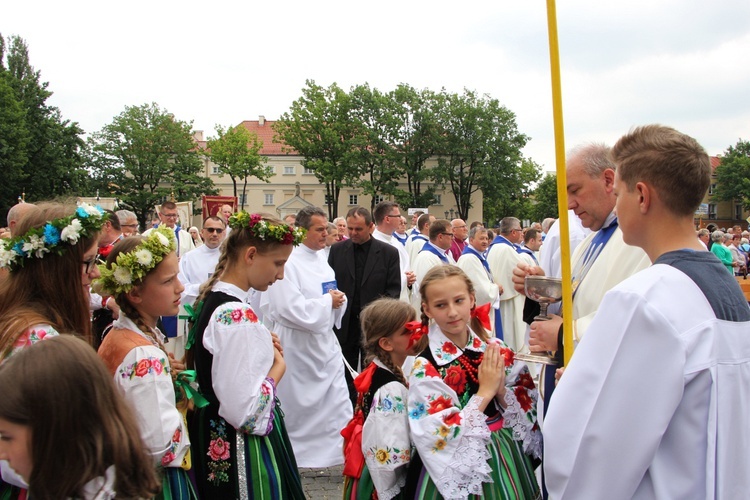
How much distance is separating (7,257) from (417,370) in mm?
1879

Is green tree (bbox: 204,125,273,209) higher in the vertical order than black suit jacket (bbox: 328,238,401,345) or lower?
higher

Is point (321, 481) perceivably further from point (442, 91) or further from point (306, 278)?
point (442, 91)

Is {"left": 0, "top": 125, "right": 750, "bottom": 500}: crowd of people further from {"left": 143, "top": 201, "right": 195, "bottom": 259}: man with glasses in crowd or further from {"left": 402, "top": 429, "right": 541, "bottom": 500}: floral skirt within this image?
{"left": 143, "top": 201, "right": 195, "bottom": 259}: man with glasses in crowd

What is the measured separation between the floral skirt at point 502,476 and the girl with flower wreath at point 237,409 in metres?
0.64

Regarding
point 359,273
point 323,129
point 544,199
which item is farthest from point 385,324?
point 544,199

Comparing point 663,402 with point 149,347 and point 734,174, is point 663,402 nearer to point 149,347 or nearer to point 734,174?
point 149,347

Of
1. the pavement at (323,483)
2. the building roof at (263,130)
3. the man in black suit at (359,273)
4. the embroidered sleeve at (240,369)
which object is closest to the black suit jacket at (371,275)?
the man in black suit at (359,273)

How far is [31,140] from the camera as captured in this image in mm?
43031

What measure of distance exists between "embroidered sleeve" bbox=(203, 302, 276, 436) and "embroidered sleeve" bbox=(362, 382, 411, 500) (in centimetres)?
52

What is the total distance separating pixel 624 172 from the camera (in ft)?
6.00

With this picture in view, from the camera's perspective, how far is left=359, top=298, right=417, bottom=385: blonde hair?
3443mm

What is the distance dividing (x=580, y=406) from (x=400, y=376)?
1862 mm

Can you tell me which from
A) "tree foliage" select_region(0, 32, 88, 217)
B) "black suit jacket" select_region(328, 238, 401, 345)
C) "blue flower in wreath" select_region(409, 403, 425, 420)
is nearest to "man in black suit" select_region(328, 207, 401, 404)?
"black suit jacket" select_region(328, 238, 401, 345)

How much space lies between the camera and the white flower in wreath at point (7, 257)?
259 cm
